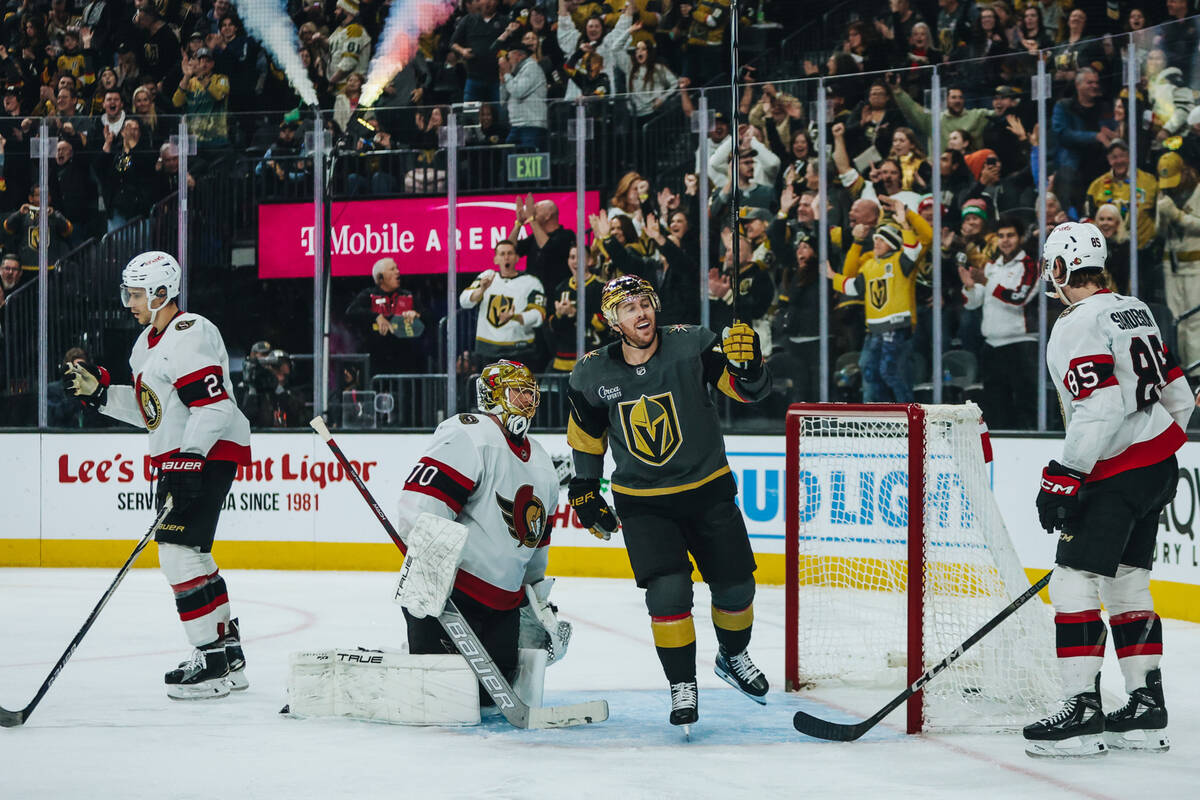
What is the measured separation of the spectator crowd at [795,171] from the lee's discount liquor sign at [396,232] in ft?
0.28

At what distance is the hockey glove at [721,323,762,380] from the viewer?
3373mm

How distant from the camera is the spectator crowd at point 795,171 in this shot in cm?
602

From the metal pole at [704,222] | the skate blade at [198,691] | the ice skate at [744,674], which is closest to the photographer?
the ice skate at [744,674]

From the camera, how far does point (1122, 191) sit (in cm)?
589

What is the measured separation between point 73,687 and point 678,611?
1.92m

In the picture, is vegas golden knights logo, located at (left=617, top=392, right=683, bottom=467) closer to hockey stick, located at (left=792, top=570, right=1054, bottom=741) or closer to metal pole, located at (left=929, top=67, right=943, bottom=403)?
hockey stick, located at (left=792, top=570, right=1054, bottom=741)

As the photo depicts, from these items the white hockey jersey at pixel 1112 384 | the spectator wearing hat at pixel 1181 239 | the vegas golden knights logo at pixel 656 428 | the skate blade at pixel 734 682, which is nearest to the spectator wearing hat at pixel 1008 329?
the spectator wearing hat at pixel 1181 239

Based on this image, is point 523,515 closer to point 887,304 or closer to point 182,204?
point 887,304

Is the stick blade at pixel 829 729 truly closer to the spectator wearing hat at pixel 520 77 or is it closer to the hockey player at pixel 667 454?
the hockey player at pixel 667 454

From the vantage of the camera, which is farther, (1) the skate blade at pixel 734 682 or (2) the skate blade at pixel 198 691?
(2) the skate blade at pixel 198 691

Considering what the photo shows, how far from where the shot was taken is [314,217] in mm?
7602

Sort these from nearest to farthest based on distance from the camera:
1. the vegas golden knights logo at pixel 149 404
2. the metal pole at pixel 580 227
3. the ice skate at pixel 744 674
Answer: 1. the ice skate at pixel 744 674
2. the vegas golden knights logo at pixel 149 404
3. the metal pole at pixel 580 227

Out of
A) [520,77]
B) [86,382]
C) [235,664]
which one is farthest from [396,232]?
[235,664]

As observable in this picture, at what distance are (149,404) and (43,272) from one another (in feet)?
13.3
